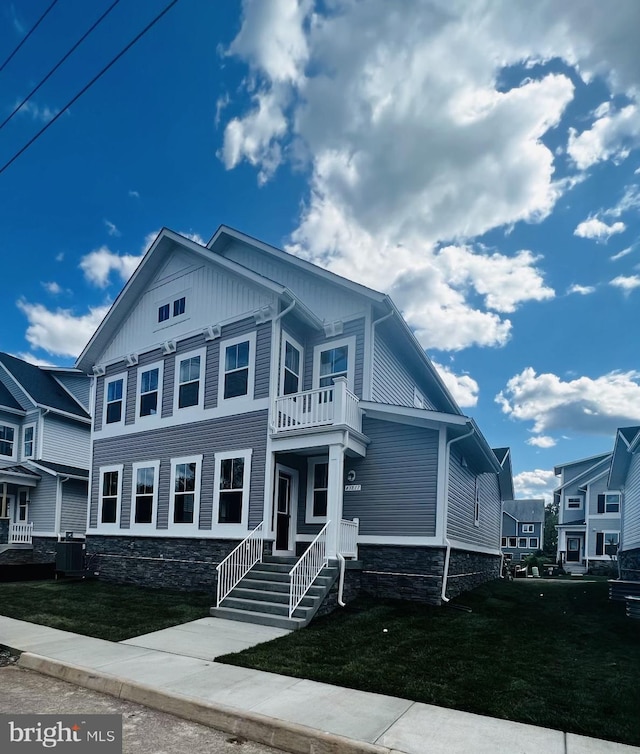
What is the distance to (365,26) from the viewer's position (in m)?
9.16

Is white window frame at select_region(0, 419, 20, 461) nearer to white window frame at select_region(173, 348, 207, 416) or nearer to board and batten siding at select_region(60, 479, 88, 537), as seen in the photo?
board and batten siding at select_region(60, 479, 88, 537)

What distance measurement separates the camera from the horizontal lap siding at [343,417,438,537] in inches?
459

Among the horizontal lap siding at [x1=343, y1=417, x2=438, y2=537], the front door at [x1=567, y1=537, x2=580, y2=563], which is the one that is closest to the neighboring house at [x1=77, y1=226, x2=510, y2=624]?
the horizontal lap siding at [x1=343, y1=417, x2=438, y2=537]

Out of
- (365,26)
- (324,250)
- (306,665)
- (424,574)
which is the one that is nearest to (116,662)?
(306,665)

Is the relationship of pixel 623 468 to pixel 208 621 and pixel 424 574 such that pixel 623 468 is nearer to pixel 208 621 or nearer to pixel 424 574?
pixel 424 574

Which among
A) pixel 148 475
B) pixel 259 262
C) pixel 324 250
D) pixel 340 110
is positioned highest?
pixel 340 110

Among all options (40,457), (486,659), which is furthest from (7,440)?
(486,659)

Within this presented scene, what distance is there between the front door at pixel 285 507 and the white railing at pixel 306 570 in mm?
2430

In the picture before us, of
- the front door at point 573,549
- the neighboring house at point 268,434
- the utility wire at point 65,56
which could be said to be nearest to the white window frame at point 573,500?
the front door at point 573,549

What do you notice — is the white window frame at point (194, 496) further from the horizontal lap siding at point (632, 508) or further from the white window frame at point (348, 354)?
the horizontal lap siding at point (632, 508)

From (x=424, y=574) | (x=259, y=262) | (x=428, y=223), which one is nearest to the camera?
(x=424, y=574)

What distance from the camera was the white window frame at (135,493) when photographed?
47.4ft

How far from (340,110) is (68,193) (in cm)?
1094

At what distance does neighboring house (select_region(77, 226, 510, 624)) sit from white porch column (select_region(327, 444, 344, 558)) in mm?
42
